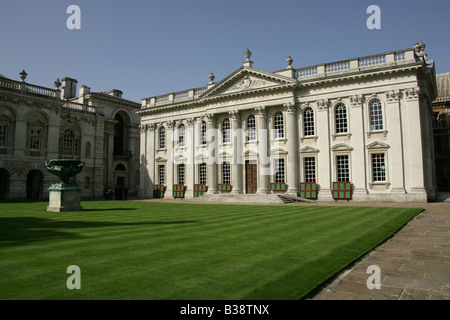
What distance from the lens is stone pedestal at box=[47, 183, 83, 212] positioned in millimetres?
18297

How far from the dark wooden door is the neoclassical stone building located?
4.2 inches

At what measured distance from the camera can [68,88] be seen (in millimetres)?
50219

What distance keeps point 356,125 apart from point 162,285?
27192 millimetres

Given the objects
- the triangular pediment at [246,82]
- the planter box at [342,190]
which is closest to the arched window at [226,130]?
the triangular pediment at [246,82]

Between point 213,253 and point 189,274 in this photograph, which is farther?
point 213,253

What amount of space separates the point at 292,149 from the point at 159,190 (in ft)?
60.2

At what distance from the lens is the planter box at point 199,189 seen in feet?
120

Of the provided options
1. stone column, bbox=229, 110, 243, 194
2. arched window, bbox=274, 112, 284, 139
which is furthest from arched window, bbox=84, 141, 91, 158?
arched window, bbox=274, 112, 284, 139

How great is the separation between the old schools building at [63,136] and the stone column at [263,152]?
77.8 feet

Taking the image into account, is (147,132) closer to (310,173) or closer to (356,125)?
(310,173)

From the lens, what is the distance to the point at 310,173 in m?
30.8

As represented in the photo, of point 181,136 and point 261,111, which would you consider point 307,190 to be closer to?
point 261,111

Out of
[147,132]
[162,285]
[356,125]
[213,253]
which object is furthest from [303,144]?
[162,285]

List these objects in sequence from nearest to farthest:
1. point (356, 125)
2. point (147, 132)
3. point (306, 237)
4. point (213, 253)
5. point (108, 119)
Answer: point (213, 253) → point (306, 237) → point (356, 125) → point (147, 132) → point (108, 119)
